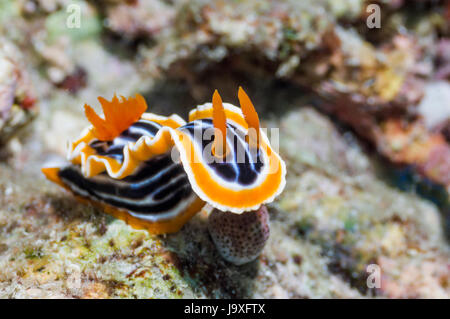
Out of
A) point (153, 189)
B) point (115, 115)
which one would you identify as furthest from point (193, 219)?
point (115, 115)

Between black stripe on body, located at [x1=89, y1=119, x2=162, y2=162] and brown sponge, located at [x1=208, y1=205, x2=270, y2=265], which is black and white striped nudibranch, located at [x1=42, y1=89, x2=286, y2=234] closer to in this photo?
black stripe on body, located at [x1=89, y1=119, x2=162, y2=162]

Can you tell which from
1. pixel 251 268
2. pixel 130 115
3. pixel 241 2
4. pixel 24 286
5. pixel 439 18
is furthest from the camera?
pixel 439 18

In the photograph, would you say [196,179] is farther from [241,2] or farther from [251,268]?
[241,2]

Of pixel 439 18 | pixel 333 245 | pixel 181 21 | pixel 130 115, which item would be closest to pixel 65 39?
pixel 181 21

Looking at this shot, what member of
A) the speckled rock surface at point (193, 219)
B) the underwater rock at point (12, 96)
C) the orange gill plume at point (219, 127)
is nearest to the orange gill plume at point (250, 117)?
the orange gill plume at point (219, 127)

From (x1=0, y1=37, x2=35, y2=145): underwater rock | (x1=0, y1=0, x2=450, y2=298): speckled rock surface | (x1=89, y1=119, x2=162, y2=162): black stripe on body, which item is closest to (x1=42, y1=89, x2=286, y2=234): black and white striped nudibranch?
(x1=89, y1=119, x2=162, y2=162): black stripe on body

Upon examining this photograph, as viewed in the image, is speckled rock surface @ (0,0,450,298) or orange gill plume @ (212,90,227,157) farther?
speckled rock surface @ (0,0,450,298)

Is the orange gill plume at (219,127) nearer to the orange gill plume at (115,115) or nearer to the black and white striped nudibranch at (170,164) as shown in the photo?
the black and white striped nudibranch at (170,164)

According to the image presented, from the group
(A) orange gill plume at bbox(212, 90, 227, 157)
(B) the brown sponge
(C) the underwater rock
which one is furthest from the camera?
(C) the underwater rock
